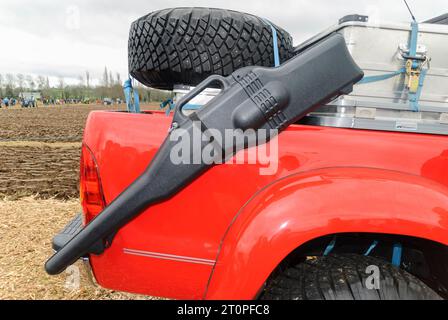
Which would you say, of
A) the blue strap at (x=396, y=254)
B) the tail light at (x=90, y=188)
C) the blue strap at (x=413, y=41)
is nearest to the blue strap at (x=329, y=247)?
the blue strap at (x=396, y=254)

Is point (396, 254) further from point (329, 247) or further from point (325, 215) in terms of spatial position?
point (325, 215)

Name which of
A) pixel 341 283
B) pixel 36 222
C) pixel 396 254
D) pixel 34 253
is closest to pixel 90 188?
pixel 341 283

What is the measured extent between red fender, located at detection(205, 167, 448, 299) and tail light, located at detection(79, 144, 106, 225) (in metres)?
0.60

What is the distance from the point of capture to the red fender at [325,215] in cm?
106

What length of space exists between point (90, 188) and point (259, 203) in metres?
0.72

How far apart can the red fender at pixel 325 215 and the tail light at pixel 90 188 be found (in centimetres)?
60

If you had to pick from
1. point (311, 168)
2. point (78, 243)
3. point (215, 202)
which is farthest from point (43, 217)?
point (311, 168)

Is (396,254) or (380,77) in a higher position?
(380,77)

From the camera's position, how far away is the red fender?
1060mm

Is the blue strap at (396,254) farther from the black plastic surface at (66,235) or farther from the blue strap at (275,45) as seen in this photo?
the black plastic surface at (66,235)

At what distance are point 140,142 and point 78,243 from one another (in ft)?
1.58

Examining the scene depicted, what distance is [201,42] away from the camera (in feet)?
5.24

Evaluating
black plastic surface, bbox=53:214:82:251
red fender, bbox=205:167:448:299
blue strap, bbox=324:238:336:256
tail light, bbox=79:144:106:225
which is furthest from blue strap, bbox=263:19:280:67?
black plastic surface, bbox=53:214:82:251
